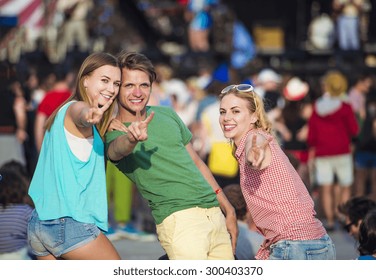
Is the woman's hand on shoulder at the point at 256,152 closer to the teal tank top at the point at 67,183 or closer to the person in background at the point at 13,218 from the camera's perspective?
the teal tank top at the point at 67,183

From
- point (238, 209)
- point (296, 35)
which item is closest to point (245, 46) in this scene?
point (296, 35)

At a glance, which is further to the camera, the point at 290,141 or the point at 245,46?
the point at 245,46

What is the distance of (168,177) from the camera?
18.8 feet

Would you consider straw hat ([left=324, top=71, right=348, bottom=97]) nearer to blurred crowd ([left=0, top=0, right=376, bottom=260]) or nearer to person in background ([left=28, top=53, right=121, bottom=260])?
blurred crowd ([left=0, top=0, right=376, bottom=260])

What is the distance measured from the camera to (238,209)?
750cm

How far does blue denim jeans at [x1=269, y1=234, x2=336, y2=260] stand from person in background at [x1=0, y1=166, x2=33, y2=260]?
2.21 m

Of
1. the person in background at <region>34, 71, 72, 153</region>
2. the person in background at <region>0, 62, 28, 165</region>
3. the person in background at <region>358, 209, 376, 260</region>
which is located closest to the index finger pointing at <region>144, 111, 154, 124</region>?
the person in background at <region>358, 209, 376, 260</region>

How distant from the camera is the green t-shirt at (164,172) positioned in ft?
18.8

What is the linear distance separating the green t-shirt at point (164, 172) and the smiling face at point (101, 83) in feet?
0.83

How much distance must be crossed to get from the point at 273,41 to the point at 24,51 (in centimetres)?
666

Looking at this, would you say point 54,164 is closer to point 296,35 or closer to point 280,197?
point 280,197

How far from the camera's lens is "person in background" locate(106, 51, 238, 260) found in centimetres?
568

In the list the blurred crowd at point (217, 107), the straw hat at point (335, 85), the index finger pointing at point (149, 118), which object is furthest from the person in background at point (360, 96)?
the index finger pointing at point (149, 118)

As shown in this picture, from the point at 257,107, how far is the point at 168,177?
1.91 ft
